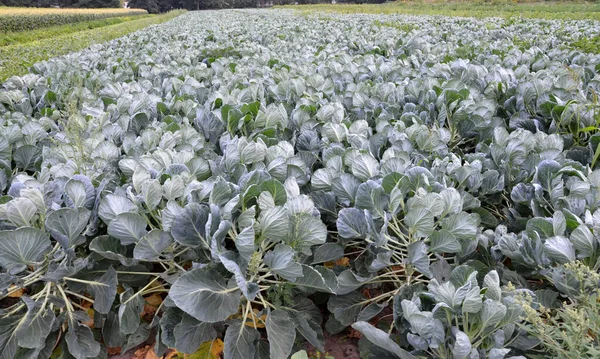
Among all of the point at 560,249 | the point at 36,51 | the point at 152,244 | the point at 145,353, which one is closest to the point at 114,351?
the point at 145,353

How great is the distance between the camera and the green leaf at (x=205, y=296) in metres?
1.27

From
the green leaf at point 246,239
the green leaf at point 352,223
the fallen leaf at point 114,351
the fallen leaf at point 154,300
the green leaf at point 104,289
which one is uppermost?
the green leaf at point 246,239

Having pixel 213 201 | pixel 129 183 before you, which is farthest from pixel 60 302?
pixel 213 201

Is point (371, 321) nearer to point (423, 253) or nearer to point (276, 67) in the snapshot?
point (423, 253)

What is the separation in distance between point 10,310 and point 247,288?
102 centimetres

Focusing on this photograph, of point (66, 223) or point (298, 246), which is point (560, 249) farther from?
point (66, 223)

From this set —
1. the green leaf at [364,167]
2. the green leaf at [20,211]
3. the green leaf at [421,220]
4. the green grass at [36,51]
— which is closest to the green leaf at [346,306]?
the green leaf at [421,220]

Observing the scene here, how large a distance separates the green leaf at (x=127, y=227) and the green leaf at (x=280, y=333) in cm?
55

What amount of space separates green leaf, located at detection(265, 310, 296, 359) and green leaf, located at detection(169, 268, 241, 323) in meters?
0.16

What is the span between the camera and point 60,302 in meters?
1.49

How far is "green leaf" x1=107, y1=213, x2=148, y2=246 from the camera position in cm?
142

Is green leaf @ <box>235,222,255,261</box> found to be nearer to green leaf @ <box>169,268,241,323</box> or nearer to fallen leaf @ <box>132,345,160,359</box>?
green leaf @ <box>169,268,241,323</box>

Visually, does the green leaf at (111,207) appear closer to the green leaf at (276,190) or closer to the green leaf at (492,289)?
the green leaf at (276,190)

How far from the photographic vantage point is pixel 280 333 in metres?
1.39
